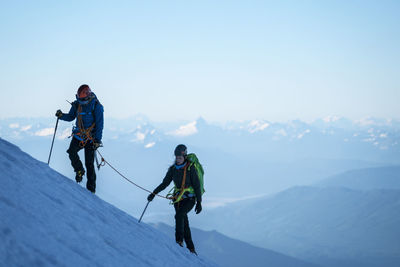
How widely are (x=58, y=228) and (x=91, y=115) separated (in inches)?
200

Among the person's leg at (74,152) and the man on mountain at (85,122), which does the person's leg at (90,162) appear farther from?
the person's leg at (74,152)

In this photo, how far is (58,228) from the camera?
649 centimetres

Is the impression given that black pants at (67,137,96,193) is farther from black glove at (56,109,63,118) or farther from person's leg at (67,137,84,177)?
black glove at (56,109,63,118)

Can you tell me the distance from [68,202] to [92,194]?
9.47ft

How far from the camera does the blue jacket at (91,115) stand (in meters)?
10.8

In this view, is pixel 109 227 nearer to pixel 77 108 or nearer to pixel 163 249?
pixel 163 249

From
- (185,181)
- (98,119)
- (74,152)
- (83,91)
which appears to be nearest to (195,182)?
(185,181)

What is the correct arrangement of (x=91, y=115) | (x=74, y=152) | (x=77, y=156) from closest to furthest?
(x=74, y=152)
(x=91, y=115)
(x=77, y=156)

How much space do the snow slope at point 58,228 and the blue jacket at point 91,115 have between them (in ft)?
5.61

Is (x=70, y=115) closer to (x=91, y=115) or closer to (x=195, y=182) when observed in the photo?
(x=91, y=115)

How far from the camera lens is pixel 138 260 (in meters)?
8.04

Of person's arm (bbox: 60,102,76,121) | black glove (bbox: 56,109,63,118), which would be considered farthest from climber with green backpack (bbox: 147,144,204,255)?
black glove (bbox: 56,109,63,118)

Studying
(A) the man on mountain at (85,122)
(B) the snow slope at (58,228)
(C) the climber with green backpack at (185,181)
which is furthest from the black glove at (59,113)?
(C) the climber with green backpack at (185,181)

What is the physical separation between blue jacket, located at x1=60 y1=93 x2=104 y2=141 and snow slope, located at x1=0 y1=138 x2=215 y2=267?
1711mm
